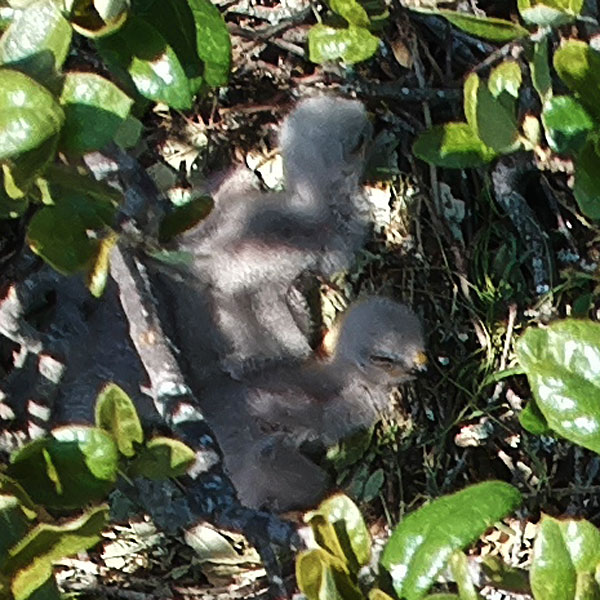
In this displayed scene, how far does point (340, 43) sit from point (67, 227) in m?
0.60

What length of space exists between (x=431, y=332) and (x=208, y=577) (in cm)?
59

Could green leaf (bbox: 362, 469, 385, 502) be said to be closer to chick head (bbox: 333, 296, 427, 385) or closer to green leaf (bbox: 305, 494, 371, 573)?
chick head (bbox: 333, 296, 427, 385)

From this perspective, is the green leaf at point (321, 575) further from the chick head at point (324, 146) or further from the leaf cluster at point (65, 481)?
the chick head at point (324, 146)

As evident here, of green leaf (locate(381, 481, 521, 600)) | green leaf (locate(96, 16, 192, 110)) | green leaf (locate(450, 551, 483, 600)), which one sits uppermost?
green leaf (locate(96, 16, 192, 110))

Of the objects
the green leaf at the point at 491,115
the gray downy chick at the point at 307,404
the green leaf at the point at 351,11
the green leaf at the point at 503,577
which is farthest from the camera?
the gray downy chick at the point at 307,404

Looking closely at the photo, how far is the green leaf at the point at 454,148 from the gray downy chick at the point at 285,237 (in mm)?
492

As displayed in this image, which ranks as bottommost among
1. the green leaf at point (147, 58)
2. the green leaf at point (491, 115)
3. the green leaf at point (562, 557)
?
the green leaf at point (562, 557)

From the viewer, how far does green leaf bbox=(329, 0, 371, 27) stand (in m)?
1.51

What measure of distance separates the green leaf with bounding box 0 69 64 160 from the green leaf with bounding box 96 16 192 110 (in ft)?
0.84

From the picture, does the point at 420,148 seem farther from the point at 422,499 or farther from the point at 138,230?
the point at 422,499

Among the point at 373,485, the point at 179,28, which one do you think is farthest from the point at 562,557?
the point at 373,485

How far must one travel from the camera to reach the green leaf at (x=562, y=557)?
80 cm

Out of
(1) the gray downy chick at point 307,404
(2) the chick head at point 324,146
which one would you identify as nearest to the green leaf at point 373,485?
(1) the gray downy chick at point 307,404

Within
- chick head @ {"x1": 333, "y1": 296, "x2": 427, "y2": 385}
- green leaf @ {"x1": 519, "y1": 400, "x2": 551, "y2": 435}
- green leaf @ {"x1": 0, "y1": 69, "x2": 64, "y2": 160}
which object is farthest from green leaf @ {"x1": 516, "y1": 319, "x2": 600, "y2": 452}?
chick head @ {"x1": 333, "y1": 296, "x2": 427, "y2": 385}
